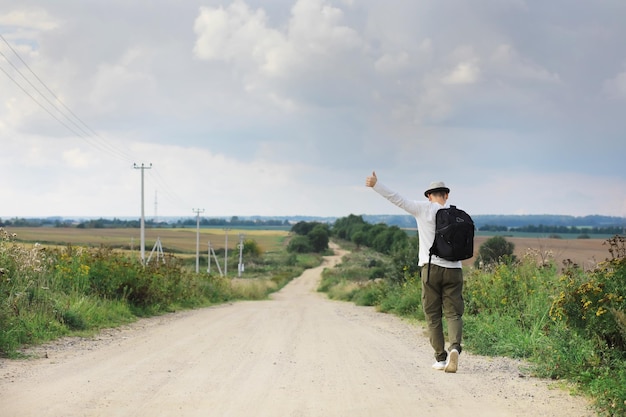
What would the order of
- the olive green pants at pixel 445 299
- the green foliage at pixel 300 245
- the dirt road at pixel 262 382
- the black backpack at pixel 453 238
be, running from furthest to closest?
the green foliage at pixel 300 245 < the olive green pants at pixel 445 299 < the black backpack at pixel 453 238 < the dirt road at pixel 262 382

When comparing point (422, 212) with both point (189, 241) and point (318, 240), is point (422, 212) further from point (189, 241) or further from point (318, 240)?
point (318, 240)

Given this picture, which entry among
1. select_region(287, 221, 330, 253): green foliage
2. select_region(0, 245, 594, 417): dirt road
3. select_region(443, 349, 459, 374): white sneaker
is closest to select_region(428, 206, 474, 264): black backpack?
select_region(443, 349, 459, 374): white sneaker

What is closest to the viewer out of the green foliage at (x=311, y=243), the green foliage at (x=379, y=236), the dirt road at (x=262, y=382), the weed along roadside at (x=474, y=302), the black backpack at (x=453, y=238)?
the dirt road at (x=262, y=382)

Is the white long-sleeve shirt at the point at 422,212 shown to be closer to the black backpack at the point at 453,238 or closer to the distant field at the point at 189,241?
the black backpack at the point at 453,238

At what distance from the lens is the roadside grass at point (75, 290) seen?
12.5 meters

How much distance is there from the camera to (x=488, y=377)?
914cm

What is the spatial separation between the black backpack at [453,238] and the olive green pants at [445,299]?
0.24 meters

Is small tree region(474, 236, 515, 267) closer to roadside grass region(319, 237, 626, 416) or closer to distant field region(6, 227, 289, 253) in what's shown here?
roadside grass region(319, 237, 626, 416)

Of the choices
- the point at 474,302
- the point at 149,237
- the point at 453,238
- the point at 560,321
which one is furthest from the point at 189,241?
the point at 453,238

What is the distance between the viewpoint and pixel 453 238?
29.7 feet

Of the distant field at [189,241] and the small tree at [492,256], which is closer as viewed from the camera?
the distant field at [189,241]

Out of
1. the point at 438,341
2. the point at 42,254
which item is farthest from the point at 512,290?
the point at 42,254

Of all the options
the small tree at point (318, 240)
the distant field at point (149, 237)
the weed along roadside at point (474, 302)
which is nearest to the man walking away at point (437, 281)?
the weed along roadside at point (474, 302)

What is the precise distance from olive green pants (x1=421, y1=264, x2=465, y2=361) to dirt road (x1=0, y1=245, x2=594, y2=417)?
576mm
